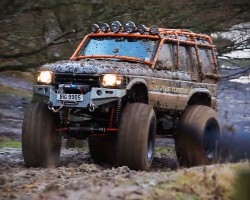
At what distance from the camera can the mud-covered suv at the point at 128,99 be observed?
→ 9.89m

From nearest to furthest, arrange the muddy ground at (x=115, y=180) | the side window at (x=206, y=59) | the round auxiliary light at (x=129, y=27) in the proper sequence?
the muddy ground at (x=115, y=180) → the round auxiliary light at (x=129, y=27) → the side window at (x=206, y=59)

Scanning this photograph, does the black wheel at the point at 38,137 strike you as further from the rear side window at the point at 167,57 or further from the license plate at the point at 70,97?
the rear side window at the point at 167,57

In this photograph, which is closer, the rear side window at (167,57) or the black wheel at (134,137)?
the black wheel at (134,137)

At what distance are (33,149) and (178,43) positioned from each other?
3.46 meters

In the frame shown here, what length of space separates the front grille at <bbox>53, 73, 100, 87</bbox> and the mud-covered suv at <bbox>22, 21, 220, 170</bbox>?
0.6 inches

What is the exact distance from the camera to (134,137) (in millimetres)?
9734

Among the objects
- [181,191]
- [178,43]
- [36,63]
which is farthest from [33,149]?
[36,63]

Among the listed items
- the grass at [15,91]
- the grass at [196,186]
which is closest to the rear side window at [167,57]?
the grass at [196,186]

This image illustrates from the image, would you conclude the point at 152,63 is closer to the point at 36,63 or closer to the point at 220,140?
the point at 220,140

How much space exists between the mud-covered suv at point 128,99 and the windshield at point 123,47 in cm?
2

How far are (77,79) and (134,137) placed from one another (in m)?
1.31

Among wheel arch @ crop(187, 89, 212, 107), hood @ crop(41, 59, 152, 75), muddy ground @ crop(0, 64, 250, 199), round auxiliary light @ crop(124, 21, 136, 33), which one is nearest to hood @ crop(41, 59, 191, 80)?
hood @ crop(41, 59, 152, 75)

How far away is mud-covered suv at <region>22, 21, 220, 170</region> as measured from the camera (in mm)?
9891

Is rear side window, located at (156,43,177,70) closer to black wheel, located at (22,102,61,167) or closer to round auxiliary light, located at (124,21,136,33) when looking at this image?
round auxiliary light, located at (124,21,136,33)
